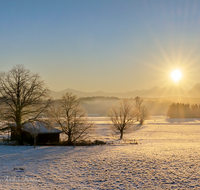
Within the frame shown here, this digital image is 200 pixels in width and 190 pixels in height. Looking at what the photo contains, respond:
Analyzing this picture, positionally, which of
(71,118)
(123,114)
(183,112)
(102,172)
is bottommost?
(102,172)

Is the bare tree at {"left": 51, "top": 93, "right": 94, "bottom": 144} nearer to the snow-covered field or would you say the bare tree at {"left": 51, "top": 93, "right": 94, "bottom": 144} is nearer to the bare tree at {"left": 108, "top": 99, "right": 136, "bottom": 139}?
the snow-covered field

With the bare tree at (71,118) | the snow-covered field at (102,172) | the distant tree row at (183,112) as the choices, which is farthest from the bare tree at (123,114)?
the distant tree row at (183,112)

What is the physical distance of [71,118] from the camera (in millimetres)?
30922

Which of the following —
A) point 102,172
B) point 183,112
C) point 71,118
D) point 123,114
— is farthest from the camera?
point 183,112

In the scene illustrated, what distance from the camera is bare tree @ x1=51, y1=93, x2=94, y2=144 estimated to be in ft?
100

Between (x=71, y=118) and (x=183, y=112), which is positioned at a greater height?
(x=183, y=112)

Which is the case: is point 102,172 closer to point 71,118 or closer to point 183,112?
point 71,118

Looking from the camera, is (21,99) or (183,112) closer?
(21,99)

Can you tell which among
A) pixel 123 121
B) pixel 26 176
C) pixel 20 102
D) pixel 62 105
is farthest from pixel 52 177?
pixel 123 121

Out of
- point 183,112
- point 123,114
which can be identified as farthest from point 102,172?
point 183,112

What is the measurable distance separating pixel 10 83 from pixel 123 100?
101 ft

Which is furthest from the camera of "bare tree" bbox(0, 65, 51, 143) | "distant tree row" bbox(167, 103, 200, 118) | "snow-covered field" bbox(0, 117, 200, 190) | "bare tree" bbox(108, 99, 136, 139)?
"distant tree row" bbox(167, 103, 200, 118)

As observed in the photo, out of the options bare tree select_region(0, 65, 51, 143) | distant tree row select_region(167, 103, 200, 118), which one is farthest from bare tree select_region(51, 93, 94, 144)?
distant tree row select_region(167, 103, 200, 118)

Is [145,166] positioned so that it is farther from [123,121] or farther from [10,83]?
[123,121]
